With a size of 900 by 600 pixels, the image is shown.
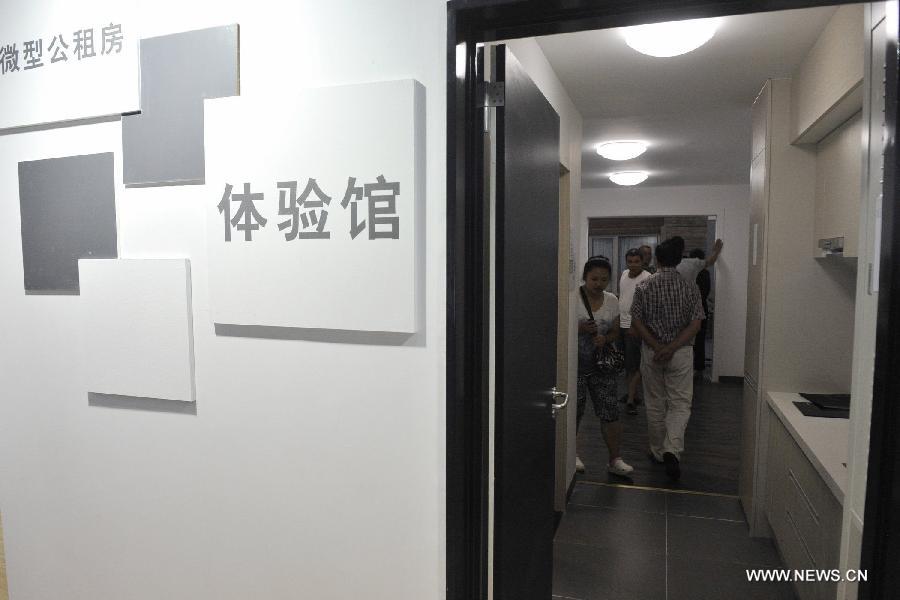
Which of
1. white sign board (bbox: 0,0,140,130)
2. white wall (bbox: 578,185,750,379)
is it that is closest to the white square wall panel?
white sign board (bbox: 0,0,140,130)

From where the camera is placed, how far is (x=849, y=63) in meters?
1.91

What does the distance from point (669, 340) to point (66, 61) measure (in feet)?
11.1

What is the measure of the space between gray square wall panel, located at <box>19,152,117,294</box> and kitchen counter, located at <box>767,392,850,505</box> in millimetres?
Result: 2172

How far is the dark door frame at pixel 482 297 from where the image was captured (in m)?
1.06

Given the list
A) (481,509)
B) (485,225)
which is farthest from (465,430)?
(485,225)

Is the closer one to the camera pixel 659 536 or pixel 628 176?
pixel 659 536

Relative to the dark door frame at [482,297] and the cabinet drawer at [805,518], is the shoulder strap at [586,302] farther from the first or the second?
the dark door frame at [482,297]

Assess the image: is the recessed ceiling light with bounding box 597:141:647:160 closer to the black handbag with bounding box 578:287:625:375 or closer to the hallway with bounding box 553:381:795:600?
the black handbag with bounding box 578:287:625:375

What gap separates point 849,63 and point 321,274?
1.87 m

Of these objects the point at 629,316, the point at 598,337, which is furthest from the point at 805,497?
the point at 629,316

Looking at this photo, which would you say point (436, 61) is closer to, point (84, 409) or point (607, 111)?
point (84, 409)

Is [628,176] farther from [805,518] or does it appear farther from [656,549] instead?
[805,518]

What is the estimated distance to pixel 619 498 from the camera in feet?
11.5

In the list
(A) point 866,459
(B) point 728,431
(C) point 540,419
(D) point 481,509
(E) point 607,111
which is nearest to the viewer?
(A) point 866,459
